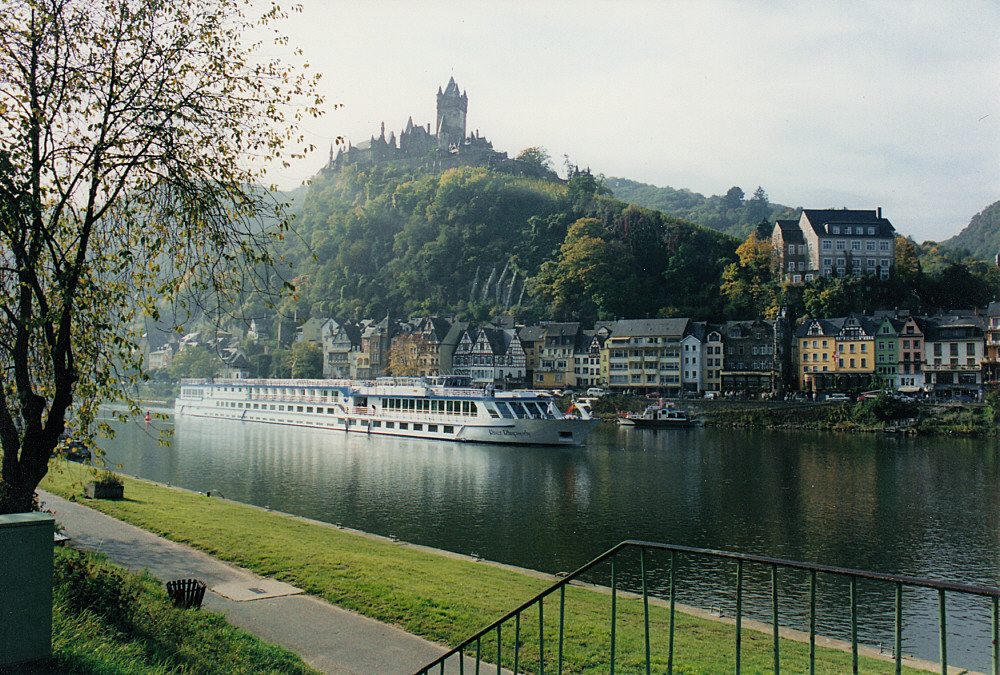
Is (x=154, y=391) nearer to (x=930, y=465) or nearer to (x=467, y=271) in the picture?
(x=467, y=271)

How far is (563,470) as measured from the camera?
3944cm

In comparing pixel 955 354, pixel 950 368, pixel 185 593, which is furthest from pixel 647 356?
pixel 185 593

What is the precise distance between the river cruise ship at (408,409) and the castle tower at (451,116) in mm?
102047

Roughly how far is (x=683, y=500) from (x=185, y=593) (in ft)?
76.4

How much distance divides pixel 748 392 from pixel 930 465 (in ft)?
138

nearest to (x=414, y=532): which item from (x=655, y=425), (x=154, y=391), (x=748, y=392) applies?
(x=655, y=425)

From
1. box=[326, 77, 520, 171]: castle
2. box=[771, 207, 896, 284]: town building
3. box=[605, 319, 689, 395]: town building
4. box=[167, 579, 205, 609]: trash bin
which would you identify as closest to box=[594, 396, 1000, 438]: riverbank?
box=[605, 319, 689, 395]: town building

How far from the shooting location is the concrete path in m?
8.41

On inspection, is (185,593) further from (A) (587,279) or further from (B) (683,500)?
(A) (587,279)

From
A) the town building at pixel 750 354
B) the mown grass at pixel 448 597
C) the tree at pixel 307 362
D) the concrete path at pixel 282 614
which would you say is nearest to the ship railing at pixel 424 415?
the mown grass at pixel 448 597

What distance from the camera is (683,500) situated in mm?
29281

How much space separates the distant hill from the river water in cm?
7475

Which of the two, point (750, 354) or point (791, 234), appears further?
point (791, 234)

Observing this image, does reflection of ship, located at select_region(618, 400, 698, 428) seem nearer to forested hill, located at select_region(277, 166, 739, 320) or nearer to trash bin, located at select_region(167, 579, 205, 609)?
forested hill, located at select_region(277, 166, 739, 320)
